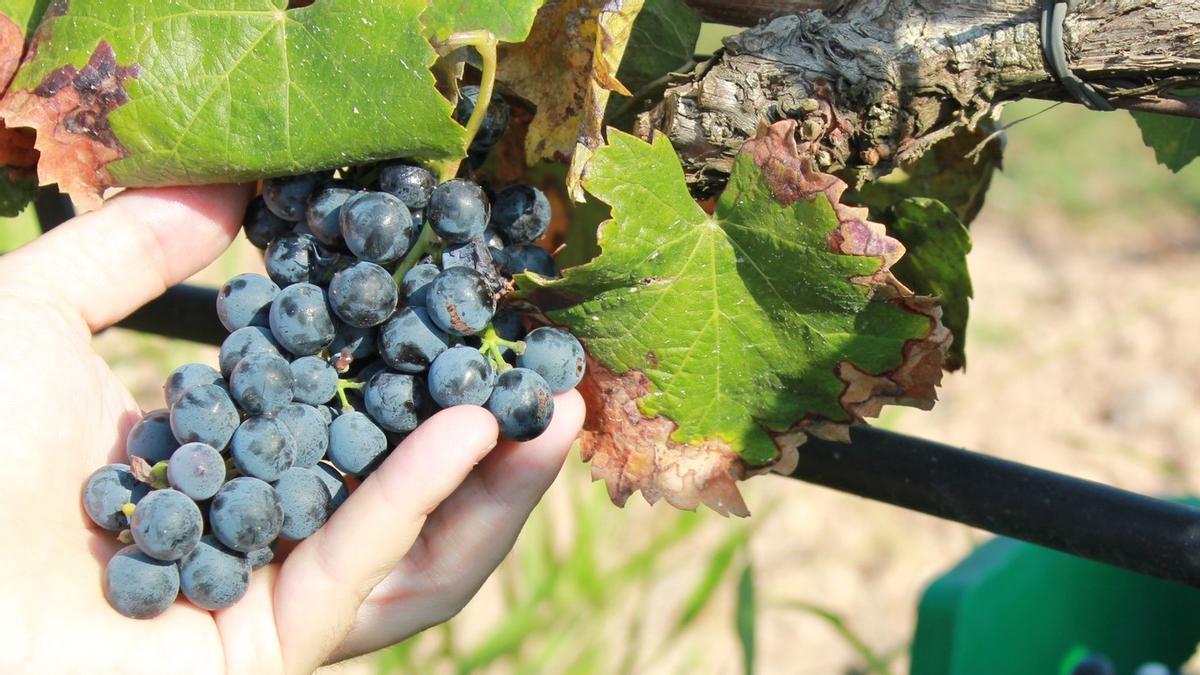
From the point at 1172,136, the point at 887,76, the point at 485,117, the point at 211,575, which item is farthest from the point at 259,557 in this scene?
the point at 1172,136

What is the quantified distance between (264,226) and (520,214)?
222 mm

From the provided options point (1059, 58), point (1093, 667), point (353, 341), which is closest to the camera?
point (1059, 58)

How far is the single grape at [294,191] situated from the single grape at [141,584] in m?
0.28

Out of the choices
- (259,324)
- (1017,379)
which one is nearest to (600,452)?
(259,324)

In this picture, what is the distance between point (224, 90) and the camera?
2.79ft

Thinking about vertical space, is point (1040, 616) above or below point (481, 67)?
below

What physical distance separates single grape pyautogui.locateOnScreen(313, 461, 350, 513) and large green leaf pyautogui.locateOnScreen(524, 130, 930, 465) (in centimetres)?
21

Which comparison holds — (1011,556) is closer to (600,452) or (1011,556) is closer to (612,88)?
(600,452)

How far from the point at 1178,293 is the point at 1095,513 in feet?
8.74

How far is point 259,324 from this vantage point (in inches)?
34.9

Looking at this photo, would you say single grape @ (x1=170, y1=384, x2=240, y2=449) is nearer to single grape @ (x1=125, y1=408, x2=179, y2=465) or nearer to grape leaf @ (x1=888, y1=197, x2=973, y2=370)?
single grape @ (x1=125, y1=408, x2=179, y2=465)

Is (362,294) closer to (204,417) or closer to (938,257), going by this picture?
(204,417)

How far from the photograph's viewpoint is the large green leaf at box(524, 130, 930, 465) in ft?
2.69

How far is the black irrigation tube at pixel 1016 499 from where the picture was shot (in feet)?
2.81
